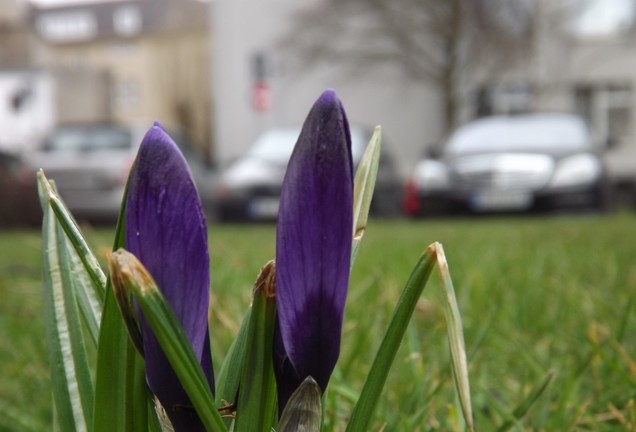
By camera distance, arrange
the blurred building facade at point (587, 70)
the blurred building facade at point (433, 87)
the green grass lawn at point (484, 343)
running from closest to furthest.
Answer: the green grass lawn at point (484, 343) → the blurred building facade at point (587, 70) → the blurred building facade at point (433, 87)

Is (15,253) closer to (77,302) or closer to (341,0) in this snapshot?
(77,302)

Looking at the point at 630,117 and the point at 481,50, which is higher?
the point at 481,50

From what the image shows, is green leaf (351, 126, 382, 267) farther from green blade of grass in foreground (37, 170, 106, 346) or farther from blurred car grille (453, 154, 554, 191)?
blurred car grille (453, 154, 554, 191)

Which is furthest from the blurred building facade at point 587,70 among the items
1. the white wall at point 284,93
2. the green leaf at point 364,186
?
the green leaf at point 364,186

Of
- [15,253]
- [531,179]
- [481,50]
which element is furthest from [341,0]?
[15,253]

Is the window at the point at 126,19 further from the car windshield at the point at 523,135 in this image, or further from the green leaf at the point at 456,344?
the green leaf at the point at 456,344

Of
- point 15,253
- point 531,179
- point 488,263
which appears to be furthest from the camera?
point 531,179

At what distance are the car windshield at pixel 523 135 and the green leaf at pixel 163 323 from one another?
27.2 ft

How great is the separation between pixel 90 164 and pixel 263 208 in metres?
2.41

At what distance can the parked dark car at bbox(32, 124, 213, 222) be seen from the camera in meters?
10.9

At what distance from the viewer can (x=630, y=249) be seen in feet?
11.9

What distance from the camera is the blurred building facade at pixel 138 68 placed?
112 ft

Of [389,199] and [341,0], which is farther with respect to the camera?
[341,0]

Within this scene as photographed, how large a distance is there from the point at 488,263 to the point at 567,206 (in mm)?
5742
